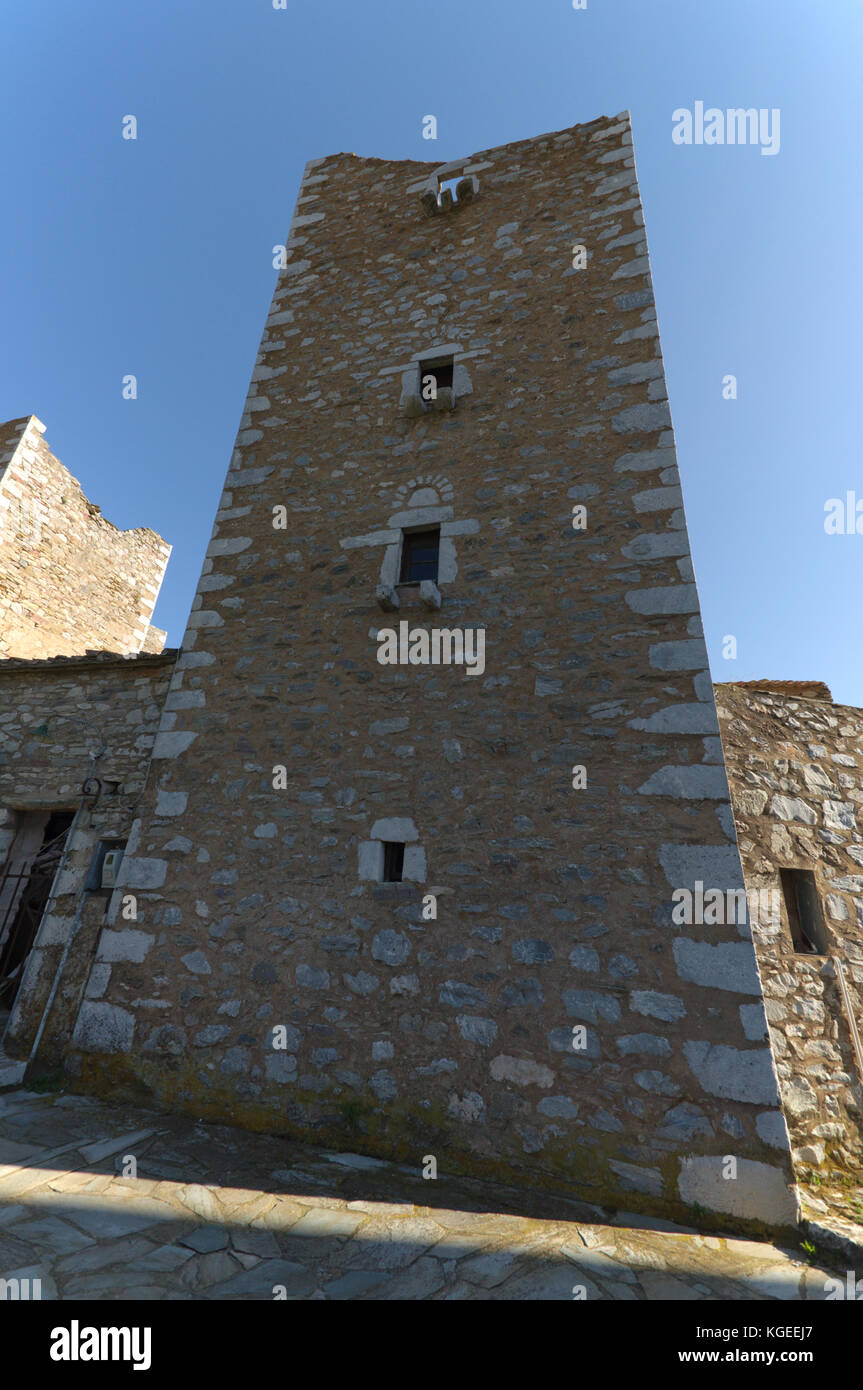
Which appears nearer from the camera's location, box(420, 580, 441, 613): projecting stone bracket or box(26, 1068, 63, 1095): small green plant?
box(26, 1068, 63, 1095): small green plant

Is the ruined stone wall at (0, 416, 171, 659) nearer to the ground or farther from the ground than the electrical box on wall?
farther from the ground

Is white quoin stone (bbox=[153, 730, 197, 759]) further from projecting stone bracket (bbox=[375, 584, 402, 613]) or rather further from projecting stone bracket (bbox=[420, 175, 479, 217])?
projecting stone bracket (bbox=[420, 175, 479, 217])

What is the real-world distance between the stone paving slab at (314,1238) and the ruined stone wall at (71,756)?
174cm

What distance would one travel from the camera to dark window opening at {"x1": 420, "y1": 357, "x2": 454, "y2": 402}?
217 inches

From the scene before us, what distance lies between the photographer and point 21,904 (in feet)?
19.4

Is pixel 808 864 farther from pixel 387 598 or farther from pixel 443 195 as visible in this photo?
pixel 443 195

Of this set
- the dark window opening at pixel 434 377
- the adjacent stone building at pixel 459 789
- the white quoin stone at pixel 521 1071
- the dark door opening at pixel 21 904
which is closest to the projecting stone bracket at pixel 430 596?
the adjacent stone building at pixel 459 789

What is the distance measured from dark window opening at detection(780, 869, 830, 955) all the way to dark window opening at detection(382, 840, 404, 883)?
2.87 metres

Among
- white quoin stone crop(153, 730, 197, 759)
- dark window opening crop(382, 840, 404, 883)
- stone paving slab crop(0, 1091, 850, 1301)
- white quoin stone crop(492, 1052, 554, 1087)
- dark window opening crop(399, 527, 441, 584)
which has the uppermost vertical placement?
dark window opening crop(399, 527, 441, 584)

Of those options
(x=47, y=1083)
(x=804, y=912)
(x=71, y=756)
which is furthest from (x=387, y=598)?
Result: (x=47, y=1083)

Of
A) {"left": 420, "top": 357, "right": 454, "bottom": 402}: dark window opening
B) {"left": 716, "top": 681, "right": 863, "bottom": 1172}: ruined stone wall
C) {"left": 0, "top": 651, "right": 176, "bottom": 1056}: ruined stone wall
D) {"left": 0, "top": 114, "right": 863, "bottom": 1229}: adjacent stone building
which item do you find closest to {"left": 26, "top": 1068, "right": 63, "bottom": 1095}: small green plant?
{"left": 0, "top": 114, "right": 863, "bottom": 1229}: adjacent stone building

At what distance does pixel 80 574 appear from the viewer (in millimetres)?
10188

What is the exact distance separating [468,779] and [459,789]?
0.09 metres
